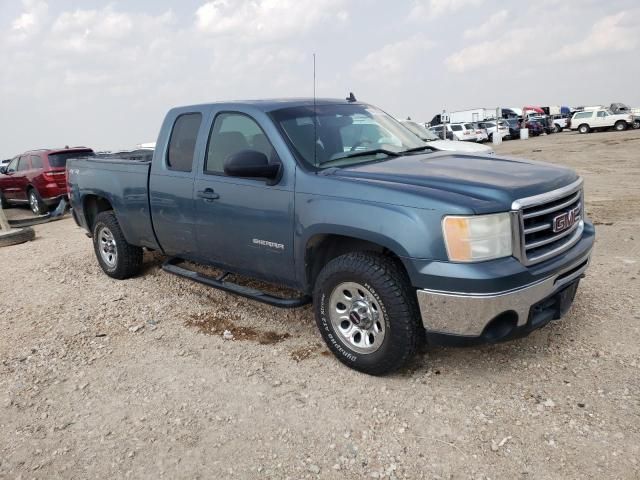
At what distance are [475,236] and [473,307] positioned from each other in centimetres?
40

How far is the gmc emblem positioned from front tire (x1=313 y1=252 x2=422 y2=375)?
1.00 m

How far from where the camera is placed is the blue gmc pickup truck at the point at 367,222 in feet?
10.1

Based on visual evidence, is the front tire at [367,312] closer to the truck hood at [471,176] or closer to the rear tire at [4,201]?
the truck hood at [471,176]

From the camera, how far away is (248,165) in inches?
145

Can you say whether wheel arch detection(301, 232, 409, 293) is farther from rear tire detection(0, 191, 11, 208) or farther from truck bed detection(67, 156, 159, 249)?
rear tire detection(0, 191, 11, 208)

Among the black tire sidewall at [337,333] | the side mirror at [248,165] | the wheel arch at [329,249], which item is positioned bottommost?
the black tire sidewall at [337,333]

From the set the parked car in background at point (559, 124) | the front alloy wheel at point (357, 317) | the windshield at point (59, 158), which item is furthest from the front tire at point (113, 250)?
the parked car in background at point (559, 124)

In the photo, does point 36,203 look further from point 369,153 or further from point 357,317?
point 357,317

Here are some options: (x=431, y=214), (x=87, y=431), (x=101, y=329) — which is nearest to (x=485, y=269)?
(x=431, y=214)

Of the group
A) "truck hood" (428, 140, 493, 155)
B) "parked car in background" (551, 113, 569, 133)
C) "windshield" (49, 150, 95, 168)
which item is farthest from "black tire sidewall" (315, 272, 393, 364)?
"parked car in background" (551, 113, 569, 133)

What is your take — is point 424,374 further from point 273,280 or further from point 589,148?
point 589,148

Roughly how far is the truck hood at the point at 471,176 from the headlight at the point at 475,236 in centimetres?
7

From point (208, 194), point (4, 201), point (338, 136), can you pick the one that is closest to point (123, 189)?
point (208, 194)

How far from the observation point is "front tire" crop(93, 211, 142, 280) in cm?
588
